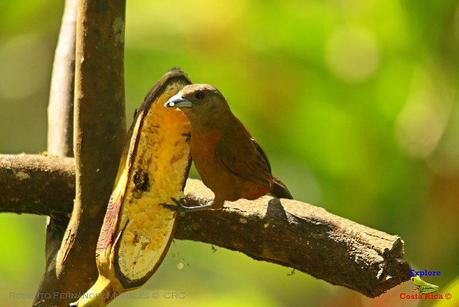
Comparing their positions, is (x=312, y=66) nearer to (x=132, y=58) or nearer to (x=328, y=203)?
(x=328, y=203)

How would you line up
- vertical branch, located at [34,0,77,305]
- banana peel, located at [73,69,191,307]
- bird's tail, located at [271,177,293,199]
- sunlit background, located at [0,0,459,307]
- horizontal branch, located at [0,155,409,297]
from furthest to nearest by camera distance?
sunlit background, located at [0,0,459,307] < vertical branch, located at [34,0,77,305] < bird's tail, located at [271,177,293,199] < horizontal branch, located at [0,155,409,297] < banana peel, located at [73,69,191,307]

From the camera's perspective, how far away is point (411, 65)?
8.80 feet

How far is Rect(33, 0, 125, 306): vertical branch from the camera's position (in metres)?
1.56

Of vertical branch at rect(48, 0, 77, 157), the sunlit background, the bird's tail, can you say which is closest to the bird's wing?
the bird's tail

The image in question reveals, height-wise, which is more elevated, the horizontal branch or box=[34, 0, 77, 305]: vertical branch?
box=[34, 0, 77, 305]: vertical branch

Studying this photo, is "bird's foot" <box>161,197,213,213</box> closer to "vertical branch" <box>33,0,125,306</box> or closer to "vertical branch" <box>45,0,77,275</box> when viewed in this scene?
"vertical branch" <box>33,0,125,306</box>

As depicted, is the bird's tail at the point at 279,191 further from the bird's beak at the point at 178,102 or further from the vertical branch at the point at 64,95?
the vertical branch at the point at 64,95

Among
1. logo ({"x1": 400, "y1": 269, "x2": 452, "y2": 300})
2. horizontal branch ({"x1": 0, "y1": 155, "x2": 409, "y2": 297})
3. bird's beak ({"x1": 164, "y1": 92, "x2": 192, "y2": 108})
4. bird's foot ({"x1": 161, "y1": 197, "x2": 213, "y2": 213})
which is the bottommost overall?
logo ({"x1": 400, "y1": 269, "x2": 452, "y2": 300})

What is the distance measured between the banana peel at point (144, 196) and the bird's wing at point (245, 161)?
0.12 metres

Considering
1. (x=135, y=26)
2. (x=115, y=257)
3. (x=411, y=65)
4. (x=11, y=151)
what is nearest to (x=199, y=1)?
(x=135, y=26)

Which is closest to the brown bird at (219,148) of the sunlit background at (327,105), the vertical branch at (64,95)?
the vertical branch at (64,95)

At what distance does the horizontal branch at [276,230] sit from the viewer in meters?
1.48

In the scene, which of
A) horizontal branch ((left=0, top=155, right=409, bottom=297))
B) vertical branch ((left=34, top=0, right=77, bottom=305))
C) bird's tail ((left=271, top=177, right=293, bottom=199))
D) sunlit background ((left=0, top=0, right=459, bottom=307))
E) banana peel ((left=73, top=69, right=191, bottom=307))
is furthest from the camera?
sunlit background ((left=0, top=0, right=459, bottom=307))

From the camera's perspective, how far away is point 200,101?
4.79 feet
